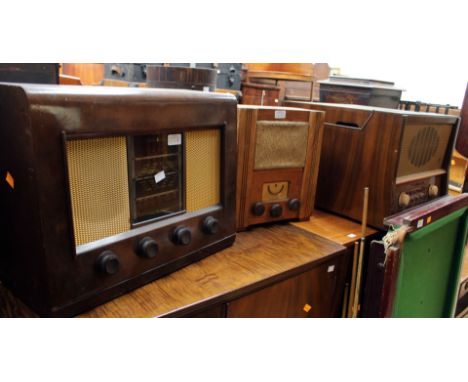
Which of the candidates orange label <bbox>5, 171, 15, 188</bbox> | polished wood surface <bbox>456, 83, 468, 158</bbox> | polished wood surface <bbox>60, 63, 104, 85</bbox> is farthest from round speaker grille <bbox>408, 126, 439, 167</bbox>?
polished wood surface <bbox>60, 63, 104, 85</bbox>

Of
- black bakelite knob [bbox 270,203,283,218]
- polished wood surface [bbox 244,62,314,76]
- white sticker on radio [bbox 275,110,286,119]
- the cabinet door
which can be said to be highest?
polished wood surface [bbox 244,62,314,76]

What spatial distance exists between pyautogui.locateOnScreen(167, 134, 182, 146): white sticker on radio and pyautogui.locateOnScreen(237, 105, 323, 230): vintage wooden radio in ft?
0.88

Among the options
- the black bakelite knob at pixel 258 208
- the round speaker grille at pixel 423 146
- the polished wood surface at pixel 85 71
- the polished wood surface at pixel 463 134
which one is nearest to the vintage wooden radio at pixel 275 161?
the black bakelite knob at pixel 258 208

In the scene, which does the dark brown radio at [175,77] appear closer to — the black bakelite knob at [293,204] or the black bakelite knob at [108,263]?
the black bakelite knob at [293,204]

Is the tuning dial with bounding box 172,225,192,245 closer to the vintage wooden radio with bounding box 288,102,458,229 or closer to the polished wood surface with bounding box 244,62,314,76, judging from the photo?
the vintage wooden radio with bounding box 288,102,458,229

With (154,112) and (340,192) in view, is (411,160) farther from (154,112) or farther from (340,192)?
(154,112)

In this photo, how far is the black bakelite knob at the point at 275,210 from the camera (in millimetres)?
1352

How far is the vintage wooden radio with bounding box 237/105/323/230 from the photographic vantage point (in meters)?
1.25

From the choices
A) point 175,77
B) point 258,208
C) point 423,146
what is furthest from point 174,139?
point 423,146

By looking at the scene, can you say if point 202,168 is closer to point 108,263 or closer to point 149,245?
point 149,245

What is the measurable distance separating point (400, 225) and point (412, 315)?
1.32 feet

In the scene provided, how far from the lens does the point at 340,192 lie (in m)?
1.59

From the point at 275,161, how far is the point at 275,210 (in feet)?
0.55

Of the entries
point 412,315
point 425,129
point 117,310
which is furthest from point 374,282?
point 117,310
